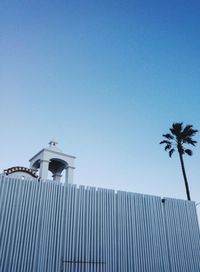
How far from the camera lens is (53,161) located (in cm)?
2562

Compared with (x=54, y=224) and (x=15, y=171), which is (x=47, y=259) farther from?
(x=15, y=171)

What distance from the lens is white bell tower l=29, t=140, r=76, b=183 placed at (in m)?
22.5

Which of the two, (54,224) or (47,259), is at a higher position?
(54,224)

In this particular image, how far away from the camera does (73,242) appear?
1310 cm

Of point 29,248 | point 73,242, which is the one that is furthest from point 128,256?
point 29,248

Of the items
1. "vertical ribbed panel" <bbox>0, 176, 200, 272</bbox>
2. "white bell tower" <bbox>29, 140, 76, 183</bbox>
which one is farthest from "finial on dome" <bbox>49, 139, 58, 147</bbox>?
"vertical ribbed panel" <bbox>0, 176, 200, 272</bbox>

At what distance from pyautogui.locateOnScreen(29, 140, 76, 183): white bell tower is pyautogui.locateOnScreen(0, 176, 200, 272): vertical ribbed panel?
339 inches

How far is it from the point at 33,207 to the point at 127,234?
5.45m

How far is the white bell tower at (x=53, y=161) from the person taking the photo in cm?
2253

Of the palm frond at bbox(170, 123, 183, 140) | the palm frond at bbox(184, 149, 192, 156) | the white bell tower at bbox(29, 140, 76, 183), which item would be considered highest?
the palm frond at bbox(170, 123, 183, 140)

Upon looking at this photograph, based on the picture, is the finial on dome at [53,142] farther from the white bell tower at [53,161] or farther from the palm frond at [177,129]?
the palm frond at [177,129]

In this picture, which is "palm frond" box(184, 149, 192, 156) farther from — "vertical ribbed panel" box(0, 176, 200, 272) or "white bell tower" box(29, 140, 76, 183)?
"white bell tower" box(29, 140, 76, 183)

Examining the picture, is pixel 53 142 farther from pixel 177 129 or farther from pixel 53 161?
pixel 177 129

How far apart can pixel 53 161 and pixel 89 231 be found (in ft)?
41.6
